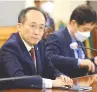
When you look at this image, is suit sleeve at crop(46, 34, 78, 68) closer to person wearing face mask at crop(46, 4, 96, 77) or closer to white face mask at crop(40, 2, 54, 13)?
person wearing face mask at crop(46, 4, 96, 77)

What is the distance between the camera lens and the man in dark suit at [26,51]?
182 cm

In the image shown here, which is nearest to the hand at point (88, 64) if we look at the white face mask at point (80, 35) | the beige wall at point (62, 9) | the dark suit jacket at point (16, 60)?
the white face mask at point (80, 35)

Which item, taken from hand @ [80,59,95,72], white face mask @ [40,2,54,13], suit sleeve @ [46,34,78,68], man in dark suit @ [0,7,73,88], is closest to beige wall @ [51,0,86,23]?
white face mask @ [40,2,54,13]

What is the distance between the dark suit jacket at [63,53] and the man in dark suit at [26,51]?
1.13 ft

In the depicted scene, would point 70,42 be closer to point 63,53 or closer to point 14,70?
point 63,53

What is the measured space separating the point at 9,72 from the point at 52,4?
3219mm

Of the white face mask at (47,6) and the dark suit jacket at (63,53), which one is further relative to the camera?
the white face mask at (47,6)

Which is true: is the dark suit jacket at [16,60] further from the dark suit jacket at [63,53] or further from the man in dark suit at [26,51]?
the dark suit jacket at [63,53]

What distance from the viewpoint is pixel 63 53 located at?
246 cm

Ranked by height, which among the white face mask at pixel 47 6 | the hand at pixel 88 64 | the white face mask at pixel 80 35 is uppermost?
the white face mask at pixel 47 6

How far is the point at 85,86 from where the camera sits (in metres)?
1.83

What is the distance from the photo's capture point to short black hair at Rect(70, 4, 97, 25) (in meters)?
2.42

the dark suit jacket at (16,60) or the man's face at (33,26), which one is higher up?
the man's face at (33,26)

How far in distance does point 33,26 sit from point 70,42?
0.64 m
